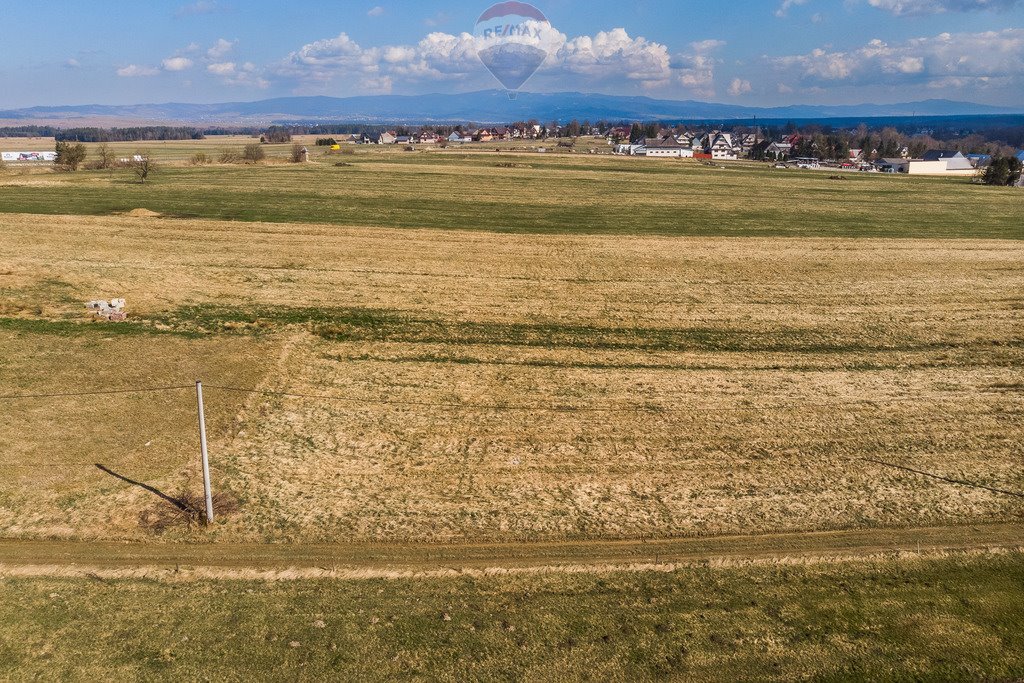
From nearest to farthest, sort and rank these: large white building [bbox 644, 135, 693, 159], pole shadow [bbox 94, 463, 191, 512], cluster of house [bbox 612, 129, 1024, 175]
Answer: pole shadow [bbox 94, 463, 191, 512] < cluster of house [bbox 612, 129, 1024, 175] < large white building [bbox 644, 135, 693, 159]

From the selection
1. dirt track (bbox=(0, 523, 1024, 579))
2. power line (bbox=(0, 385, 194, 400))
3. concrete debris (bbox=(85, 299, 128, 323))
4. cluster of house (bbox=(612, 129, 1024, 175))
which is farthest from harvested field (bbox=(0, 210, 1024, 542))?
cluster of house (bbox=(612, 129, 1024, 175))

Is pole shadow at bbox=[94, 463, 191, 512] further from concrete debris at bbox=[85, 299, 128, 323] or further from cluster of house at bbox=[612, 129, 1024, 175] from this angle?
cluster of house at bbox=[612, 129, 1024, 175]

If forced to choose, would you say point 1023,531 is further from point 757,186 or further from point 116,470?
point 757,186

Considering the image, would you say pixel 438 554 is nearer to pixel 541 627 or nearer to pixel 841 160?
pixel 541 627

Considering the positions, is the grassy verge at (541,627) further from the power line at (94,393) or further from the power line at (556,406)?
the power line at (94,393)

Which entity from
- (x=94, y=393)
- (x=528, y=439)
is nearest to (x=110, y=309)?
(x=94, y=393)

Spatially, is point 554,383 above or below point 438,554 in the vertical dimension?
above
